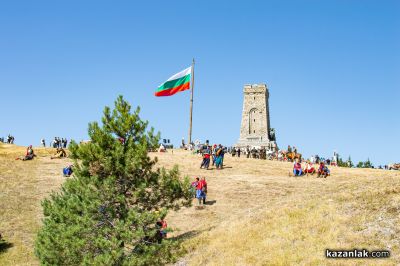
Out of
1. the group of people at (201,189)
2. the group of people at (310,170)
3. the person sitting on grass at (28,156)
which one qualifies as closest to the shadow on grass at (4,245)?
the group of people at (201,189)

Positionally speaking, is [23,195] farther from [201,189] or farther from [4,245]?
[201,189]

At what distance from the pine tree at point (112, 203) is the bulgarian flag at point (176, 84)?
21.9 meters

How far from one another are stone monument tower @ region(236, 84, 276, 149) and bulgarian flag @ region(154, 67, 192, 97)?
35.7 meters

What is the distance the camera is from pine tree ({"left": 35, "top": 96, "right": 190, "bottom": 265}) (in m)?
18.0

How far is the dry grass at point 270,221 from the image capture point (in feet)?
56.3

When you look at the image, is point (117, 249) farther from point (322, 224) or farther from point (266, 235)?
point (322, 224)

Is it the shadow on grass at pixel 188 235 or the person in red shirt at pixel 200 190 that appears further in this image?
the person in red shirt at pixel 200 190

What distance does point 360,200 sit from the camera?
68.0ft

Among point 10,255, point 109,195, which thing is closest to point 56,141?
point 10,255

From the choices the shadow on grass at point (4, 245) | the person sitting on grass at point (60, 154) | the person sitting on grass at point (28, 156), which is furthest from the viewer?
the person sitting on grass at point (60, 154)

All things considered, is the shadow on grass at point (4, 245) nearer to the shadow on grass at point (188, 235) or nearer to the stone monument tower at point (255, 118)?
the shadow on grass at point (188, 235)

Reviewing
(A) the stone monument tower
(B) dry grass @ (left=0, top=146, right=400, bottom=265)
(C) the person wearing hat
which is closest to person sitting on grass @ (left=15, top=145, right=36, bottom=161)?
(C) the person wearing hat

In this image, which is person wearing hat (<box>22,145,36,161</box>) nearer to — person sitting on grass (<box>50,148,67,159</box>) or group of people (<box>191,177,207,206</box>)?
person sitting on grass (<box>50,148,67,159</box>)

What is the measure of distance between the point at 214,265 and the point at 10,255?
514 inches
